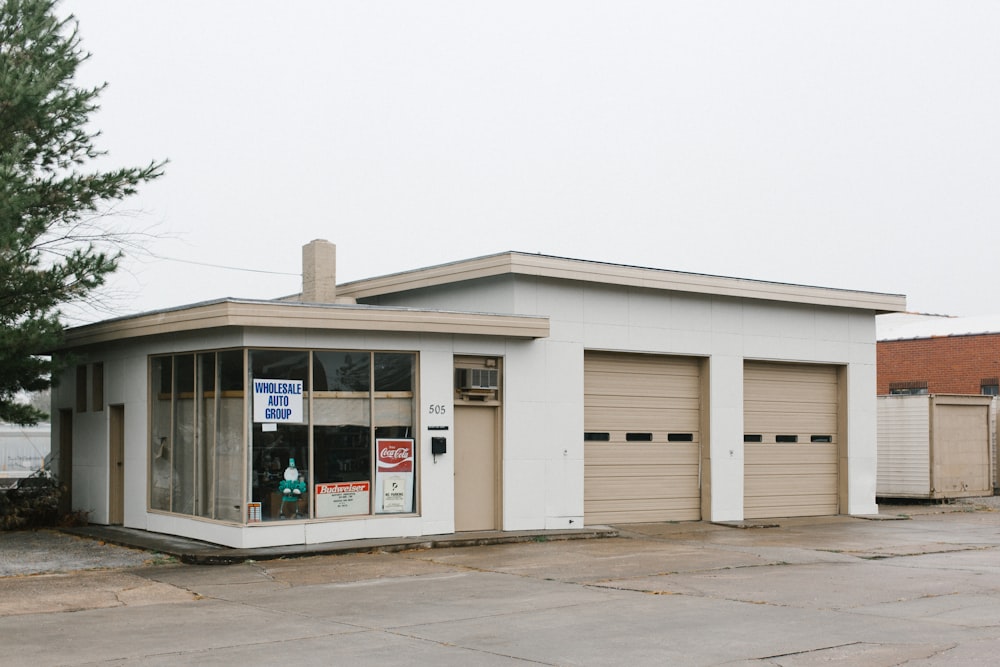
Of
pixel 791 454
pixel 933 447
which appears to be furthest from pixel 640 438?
pixel 933 447

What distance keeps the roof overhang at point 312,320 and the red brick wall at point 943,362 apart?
2789cm

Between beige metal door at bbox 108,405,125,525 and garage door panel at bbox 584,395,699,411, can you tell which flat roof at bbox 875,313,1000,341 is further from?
beige metal door at bbox 108,405,125,525

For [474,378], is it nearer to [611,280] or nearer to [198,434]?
[611,280]

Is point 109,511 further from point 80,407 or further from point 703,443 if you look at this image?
point 703,443

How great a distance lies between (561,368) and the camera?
66.7 feet

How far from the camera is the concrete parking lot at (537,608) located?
943cm

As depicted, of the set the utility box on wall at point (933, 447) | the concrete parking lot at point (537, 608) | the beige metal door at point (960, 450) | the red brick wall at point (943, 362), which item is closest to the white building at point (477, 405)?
the concrete parking lot at point (537, 608)

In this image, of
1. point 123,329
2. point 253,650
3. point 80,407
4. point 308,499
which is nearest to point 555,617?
point 253,650

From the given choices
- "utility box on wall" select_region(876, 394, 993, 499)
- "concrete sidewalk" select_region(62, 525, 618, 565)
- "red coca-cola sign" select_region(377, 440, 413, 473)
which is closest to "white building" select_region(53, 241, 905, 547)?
"red coca-cola sign" select_region(377, 440, 413, 473)

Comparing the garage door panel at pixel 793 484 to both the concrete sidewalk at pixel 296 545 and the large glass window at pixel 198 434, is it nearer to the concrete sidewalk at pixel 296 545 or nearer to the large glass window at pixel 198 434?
the concrete sidewalk at pixel 296 545

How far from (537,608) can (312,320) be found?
22.7ft

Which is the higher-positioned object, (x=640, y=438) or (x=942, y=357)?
(x=942, y=357)

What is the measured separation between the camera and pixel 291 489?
17.1 m

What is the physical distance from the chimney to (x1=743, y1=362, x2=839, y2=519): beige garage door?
909 cm
